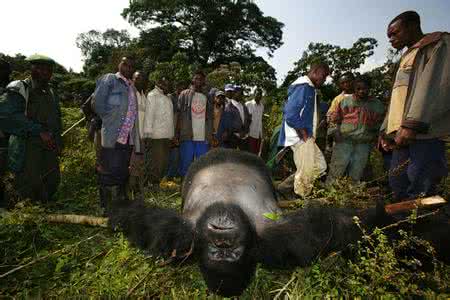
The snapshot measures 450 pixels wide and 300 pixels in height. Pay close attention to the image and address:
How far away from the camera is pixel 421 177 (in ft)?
12.0

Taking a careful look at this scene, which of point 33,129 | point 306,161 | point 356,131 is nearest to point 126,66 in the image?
point 33,129

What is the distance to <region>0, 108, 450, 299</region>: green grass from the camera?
9.04 ft

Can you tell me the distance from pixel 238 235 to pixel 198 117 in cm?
543

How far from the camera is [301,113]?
18.7ft

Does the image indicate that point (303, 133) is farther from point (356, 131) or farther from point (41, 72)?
point (41, 72)

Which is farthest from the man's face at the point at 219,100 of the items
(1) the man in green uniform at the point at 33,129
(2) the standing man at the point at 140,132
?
(1) the man in green uniform at the point at 33,129

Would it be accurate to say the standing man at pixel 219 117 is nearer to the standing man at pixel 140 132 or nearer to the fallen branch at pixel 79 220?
the standing man at pixel 140 132

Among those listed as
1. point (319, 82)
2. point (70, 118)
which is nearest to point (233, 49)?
point (70, 118)

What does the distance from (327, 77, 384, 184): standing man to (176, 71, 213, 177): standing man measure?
2857 mm

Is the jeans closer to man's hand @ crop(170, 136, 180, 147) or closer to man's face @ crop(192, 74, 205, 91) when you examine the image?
man's face @ crop(192, 74, 205, 91)

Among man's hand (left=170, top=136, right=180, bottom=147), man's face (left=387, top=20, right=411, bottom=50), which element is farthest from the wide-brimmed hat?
man's face (left=387, top=20, right=411, bottom=50)

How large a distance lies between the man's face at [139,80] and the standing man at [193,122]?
1.19m

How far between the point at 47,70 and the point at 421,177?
495cm

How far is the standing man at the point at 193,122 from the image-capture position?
25.9 feet
